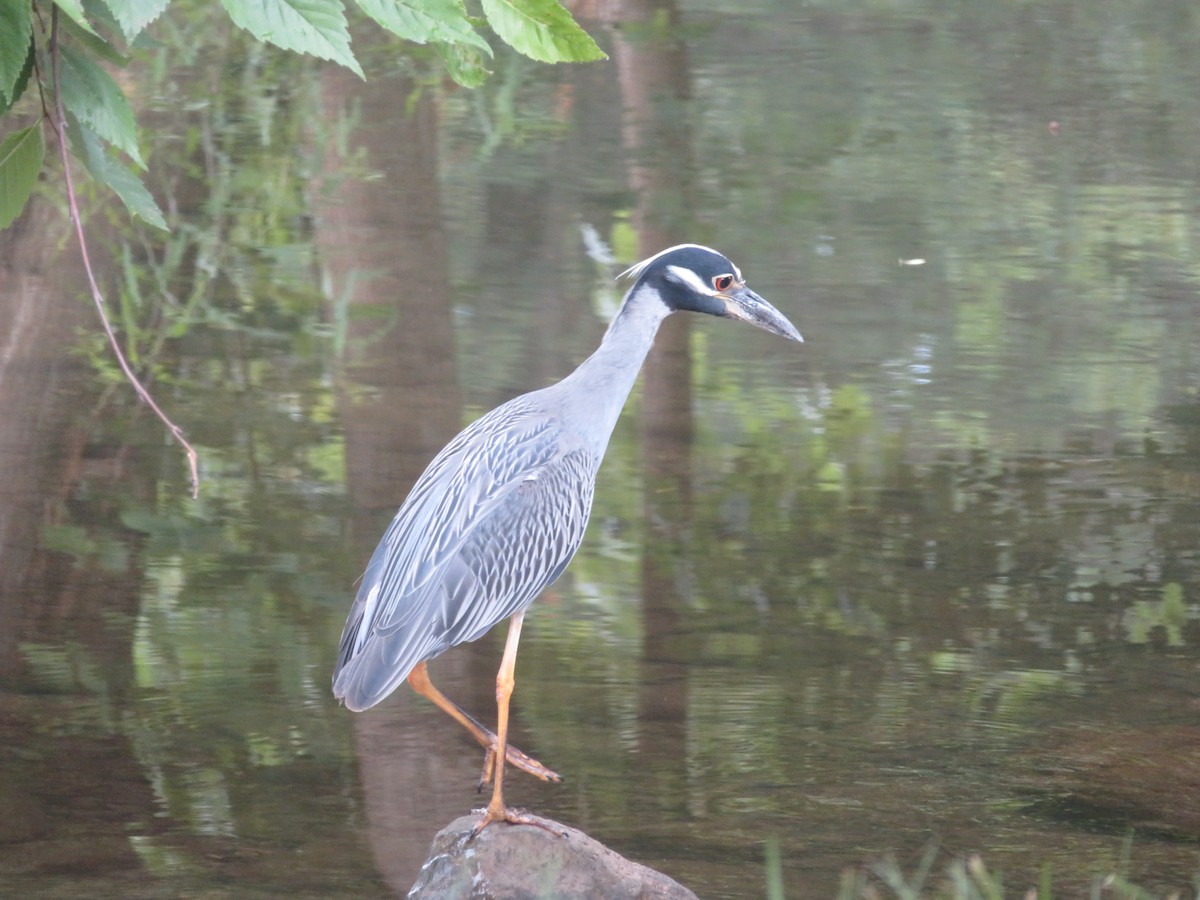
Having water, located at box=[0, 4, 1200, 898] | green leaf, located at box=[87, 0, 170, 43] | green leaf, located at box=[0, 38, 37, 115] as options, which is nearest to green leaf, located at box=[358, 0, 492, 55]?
green leaf, located at box=[87, 0, 170, 43]

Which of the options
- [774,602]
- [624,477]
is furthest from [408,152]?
[774,602]

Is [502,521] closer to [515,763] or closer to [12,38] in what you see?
[515,763]

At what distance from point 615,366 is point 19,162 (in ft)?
8.56

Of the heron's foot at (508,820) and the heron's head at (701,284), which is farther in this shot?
the heron's head at (701,284)

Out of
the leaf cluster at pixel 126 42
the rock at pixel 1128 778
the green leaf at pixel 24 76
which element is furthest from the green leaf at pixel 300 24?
the rock at pixel 1128 778

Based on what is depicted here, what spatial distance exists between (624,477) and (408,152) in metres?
5.35

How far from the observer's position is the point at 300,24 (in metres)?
2.36

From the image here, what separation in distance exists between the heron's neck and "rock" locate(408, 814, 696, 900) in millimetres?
1266

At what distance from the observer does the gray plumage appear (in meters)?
4.57

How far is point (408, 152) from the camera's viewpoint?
12375 mm

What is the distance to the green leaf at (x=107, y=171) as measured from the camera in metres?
2.66

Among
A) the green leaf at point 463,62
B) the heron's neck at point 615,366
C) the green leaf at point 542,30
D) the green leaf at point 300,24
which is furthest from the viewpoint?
the heron's neck at point 615,366

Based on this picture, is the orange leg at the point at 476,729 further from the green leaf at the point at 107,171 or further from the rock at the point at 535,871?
the green leaf at the point at 107,171

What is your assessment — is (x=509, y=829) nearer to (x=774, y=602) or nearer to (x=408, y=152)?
(x=774, y=602)
